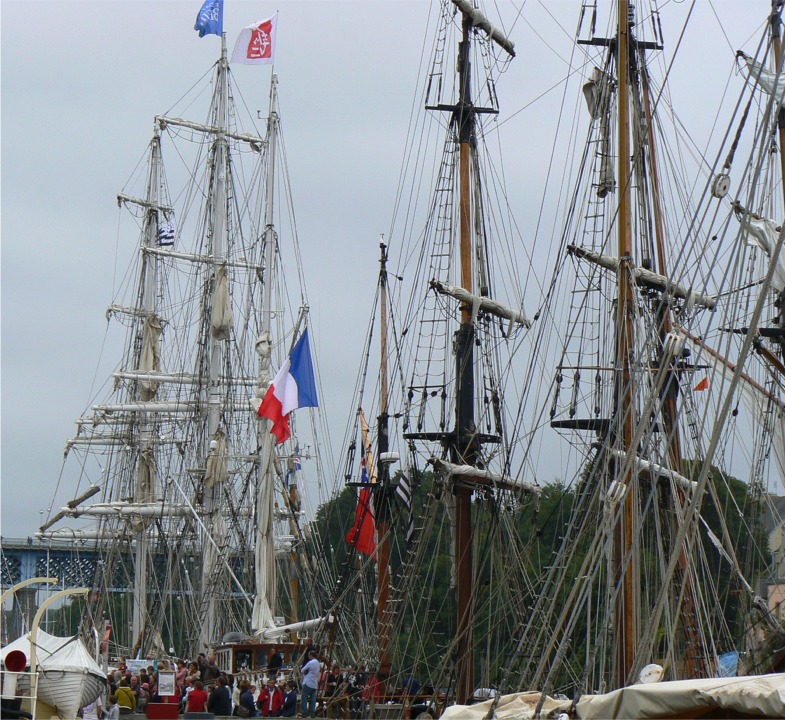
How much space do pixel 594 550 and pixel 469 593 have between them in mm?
15727

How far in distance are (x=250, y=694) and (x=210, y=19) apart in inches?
1330

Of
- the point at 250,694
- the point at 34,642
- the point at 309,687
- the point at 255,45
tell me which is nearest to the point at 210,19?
the point at 255,45

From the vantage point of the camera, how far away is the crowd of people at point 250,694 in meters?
31.3

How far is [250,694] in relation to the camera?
33531mm

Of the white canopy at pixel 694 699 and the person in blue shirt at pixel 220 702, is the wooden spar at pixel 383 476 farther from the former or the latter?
the white canopy at pixel 694 699

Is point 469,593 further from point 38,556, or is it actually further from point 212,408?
point 38,556

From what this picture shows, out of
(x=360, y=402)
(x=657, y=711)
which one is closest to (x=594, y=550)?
(x=657, y=711)

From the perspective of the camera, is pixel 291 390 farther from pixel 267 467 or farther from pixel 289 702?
pixel 289 702

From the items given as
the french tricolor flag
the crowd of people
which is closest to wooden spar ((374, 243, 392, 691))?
the french tricolor flag

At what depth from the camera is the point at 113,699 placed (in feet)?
110

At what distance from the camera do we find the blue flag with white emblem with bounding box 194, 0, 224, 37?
60.2 metres

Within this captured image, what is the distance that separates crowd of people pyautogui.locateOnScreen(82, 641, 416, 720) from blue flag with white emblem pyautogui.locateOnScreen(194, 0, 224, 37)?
28.0 m

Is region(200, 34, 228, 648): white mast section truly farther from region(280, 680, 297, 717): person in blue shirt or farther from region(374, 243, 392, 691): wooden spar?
→ region(280, 680, 297, 717): person in blue shirt

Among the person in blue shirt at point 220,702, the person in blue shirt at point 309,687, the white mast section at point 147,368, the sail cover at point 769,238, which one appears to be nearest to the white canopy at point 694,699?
the person in blue shirt at point 220,702
